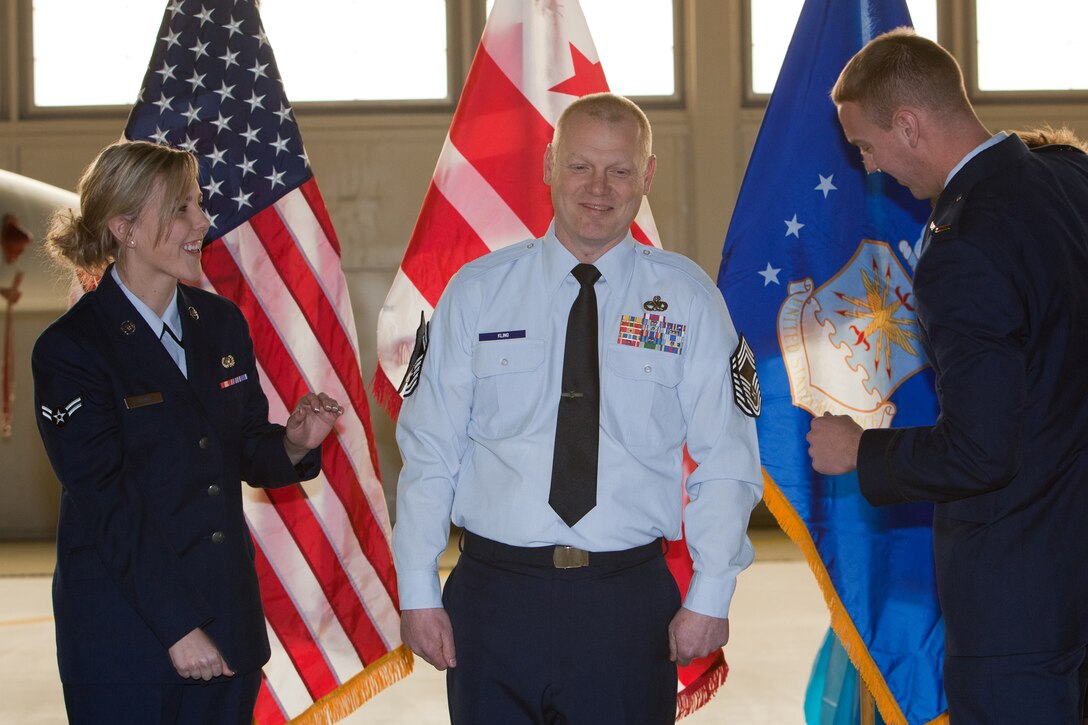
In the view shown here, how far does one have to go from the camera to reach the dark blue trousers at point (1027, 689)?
186cm

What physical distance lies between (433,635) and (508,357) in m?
0.54

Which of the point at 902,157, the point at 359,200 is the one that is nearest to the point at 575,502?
the point at 902,157

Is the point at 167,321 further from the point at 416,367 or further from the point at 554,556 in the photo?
the point at 554,556

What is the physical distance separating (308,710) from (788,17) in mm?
7730

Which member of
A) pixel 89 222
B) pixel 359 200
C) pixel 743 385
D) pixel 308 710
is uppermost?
pixel 359 200

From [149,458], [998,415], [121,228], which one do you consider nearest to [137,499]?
[149,458]

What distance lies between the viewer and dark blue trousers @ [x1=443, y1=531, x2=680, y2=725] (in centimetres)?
200

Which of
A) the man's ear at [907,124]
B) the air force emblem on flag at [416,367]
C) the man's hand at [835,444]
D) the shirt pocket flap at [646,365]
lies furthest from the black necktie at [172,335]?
the man's ear at [907,124]

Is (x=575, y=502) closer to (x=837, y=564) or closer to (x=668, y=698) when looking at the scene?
(x=668, y=698)

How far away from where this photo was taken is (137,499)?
2.07m

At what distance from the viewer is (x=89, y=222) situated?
7.27 ft

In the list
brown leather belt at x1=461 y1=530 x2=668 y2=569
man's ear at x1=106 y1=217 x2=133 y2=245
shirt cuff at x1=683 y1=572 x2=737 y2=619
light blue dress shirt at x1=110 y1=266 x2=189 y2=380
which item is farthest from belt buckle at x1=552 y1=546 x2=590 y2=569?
man's ear at x1=106 y1=217 x2=133 y2=245

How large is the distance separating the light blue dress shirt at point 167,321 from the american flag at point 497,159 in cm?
97

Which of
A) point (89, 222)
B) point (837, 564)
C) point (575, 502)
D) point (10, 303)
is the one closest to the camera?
point (575, 502)
